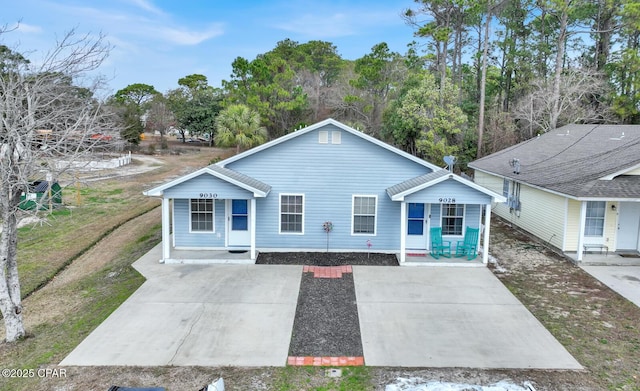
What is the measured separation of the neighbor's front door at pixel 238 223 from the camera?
500 inches

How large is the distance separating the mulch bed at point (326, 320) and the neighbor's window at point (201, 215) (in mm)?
3815

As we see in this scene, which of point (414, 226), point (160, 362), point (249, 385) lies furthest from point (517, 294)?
point (160, 362)

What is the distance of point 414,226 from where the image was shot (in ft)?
41.9

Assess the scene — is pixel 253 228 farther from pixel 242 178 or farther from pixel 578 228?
pixel 578 228

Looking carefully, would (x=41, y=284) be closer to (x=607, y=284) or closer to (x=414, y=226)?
(x=414, y=226)

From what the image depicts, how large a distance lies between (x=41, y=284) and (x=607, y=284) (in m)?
14.9

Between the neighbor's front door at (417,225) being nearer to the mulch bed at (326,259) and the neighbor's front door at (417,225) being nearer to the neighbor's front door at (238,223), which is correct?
the mulch bed at (326,259)

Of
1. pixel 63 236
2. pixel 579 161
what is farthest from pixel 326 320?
pixel 63 236

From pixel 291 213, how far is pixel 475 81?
29.4 meters

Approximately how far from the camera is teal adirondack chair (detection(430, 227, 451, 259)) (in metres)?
12.4

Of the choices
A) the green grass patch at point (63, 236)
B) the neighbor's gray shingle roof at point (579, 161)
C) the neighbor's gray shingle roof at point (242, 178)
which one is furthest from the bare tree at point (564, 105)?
the green grass patch at point (63, 236)

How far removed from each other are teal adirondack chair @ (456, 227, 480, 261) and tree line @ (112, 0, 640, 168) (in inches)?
566

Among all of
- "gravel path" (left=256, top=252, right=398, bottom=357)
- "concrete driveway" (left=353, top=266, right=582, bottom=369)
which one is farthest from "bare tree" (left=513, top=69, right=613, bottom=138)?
"concrete driveway" (left=353, top=266, right=582, bottom=369)

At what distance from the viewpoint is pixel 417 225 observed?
1276 cm
